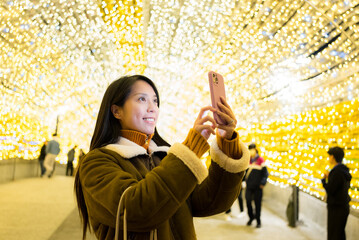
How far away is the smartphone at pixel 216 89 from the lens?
1202 mm

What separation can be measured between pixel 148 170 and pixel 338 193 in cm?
340

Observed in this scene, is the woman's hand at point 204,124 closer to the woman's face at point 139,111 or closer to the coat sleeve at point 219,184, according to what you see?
the coat sleeve at point 219,184

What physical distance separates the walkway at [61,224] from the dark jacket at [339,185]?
173 centimetres

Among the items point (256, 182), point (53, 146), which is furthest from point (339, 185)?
point (53, 146)

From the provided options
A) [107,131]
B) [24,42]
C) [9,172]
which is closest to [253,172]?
[24,42]

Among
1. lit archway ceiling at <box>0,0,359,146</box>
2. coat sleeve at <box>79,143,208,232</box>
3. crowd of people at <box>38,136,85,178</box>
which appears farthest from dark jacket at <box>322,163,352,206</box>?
crowd of people at <box>38,136,85,178</box>

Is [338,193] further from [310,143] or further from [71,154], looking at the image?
[71,154]

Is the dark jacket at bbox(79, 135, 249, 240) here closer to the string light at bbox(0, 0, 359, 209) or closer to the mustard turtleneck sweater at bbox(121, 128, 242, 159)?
the mustard turtleneck sweater at bbox(121, 128, 242, 159)

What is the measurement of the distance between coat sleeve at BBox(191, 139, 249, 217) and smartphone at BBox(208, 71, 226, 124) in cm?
17

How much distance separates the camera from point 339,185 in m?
4.11

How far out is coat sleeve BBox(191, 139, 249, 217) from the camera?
131 cm

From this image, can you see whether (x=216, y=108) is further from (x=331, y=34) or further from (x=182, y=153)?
(x=331, y=34)

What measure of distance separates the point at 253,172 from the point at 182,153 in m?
5.71

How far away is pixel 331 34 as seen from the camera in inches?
159
